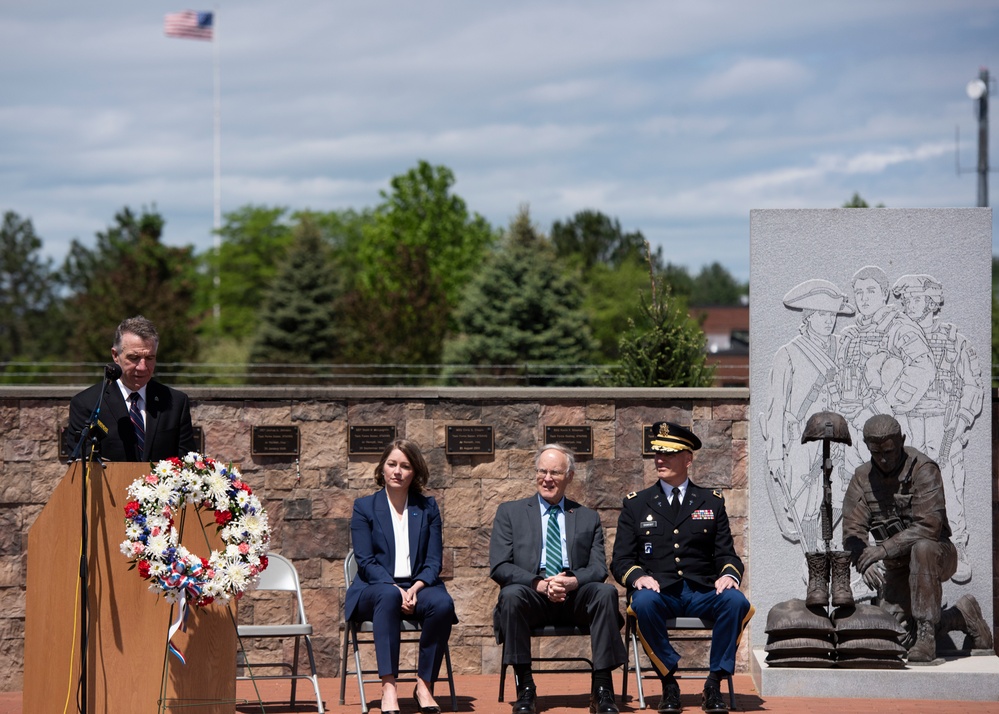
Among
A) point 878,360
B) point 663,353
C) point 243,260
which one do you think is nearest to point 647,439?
point 878,360

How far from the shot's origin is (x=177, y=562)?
16.4ft

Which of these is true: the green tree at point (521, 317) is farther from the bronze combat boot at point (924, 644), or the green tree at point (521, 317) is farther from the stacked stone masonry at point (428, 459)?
the bronze combat boot at point (924, 644)

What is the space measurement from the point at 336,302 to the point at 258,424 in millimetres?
33159

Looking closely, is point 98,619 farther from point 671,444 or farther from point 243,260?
point 243,260

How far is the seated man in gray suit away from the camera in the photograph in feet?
21.5

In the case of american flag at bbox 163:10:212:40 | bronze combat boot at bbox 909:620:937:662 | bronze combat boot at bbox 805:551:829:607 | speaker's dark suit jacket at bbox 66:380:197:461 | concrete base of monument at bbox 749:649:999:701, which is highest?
american flag at bbox 163:10:212:40

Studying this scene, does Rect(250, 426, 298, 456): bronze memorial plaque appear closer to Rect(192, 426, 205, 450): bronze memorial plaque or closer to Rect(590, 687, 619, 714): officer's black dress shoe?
Rect(192, 426, 205, 450): bronze memorial plaque

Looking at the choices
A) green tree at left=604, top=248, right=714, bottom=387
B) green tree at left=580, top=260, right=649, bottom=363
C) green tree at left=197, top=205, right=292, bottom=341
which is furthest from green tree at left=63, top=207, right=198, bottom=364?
green tree at left=604, top=248, right=714, bottom=387

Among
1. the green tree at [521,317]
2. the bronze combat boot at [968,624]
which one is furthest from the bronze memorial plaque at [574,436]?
the green tree at [521,317]

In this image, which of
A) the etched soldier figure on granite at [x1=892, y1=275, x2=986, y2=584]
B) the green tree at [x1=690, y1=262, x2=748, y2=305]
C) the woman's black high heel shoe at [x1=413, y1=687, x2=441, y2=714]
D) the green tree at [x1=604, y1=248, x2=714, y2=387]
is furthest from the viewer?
the green tree at [x1=690, y1=262, x2=748, y2=305]

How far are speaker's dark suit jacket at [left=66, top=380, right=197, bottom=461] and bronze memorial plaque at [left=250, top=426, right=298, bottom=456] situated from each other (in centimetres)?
231

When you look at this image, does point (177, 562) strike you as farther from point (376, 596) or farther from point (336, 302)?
point (336, 302)

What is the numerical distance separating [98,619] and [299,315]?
3638 centimetres

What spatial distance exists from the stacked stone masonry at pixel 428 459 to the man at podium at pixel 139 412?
2.27m
